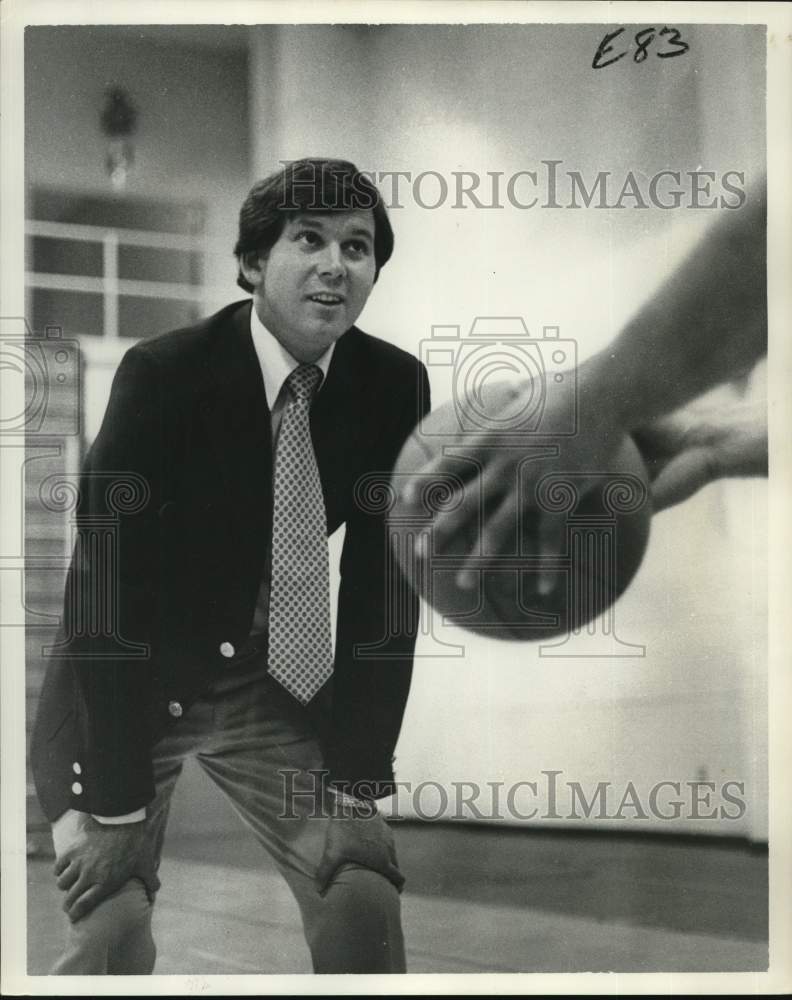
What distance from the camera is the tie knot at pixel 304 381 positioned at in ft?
14.2

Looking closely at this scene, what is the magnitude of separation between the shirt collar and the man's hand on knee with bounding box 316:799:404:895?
1242 millimetres

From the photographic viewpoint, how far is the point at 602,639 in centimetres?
431

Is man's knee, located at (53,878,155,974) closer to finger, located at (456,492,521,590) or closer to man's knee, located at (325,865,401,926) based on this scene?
man's knee, located at (325,865,401,926)

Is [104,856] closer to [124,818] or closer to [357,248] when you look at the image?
[124,818]

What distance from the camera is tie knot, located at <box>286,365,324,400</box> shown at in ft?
14.2

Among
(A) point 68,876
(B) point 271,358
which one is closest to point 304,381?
(B) point 271,358

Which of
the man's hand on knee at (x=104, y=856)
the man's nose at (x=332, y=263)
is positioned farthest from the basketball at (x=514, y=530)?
the man's hand on knee at (x=104, y=856)

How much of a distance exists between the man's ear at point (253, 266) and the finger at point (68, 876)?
1.83 metres

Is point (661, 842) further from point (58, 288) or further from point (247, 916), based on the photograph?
point (58, 288)

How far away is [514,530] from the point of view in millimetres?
4301

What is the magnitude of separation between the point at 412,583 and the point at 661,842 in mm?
1087

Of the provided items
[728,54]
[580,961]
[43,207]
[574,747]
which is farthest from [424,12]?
[580,961]

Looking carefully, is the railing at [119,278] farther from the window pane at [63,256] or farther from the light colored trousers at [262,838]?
the light colored trousers at [262,838]

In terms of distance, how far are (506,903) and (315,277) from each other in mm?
1965
